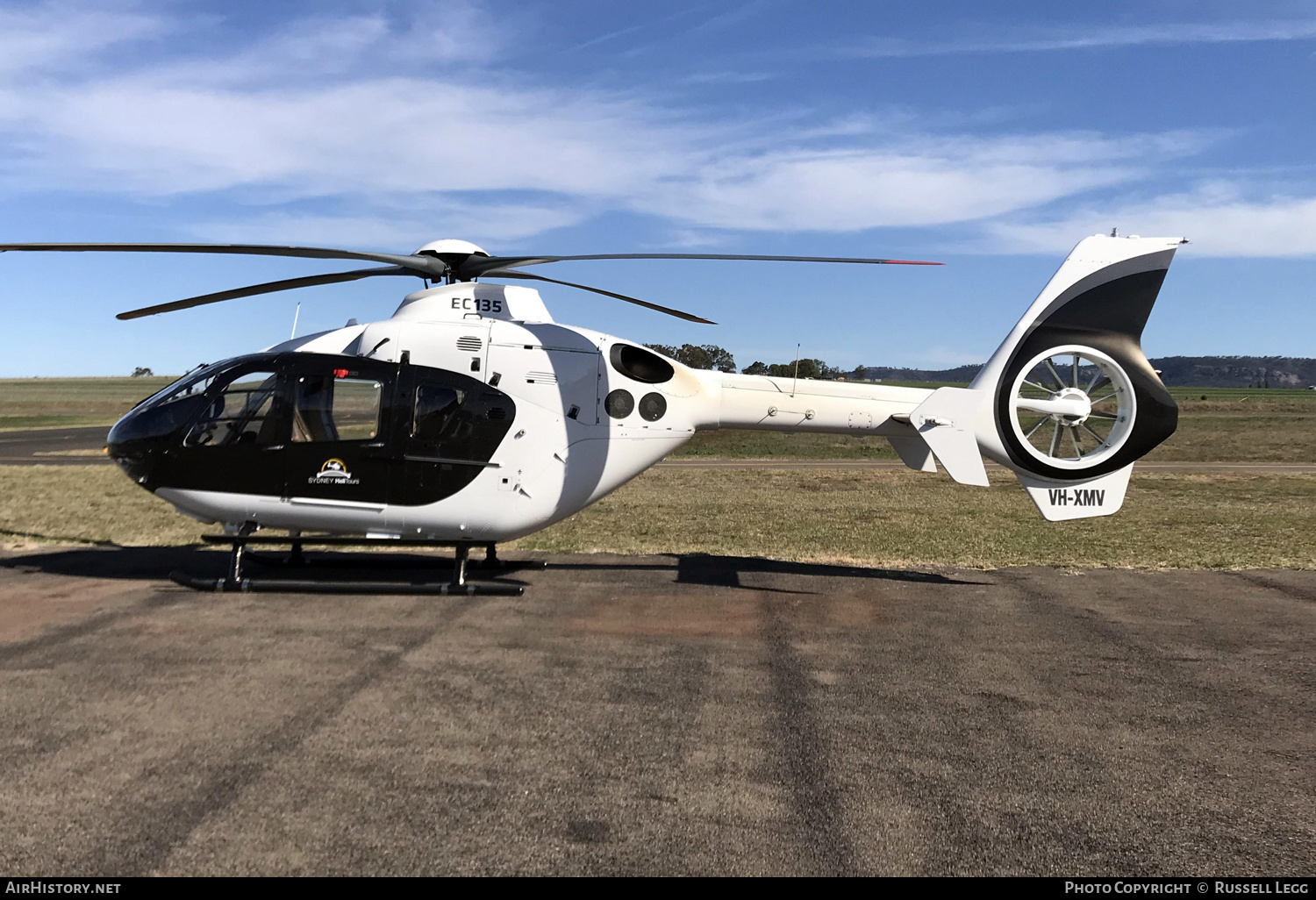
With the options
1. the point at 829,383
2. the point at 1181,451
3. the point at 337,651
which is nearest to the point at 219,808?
the point at 337,651

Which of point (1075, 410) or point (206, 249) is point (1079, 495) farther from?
point (206, 249)

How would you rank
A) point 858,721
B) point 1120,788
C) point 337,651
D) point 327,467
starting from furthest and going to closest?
point 327,467, point 337,651, point 858,721, point 1120,788

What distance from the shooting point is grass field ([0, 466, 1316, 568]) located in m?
14.5

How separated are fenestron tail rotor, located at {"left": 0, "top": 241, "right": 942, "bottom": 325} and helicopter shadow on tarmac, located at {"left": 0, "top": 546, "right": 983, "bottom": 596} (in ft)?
11.8

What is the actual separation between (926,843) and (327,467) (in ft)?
26.8

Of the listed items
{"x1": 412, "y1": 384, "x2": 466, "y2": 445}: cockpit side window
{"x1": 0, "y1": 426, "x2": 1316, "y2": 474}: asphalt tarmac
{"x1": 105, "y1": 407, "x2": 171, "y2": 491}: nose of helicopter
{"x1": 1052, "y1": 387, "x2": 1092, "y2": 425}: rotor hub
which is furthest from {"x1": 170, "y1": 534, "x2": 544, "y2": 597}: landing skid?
{"x1": 0, "y1": 426, "x2": 1316, "y2": 474}: asphalt tarmac

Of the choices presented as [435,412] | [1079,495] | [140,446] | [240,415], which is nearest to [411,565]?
[435,412]

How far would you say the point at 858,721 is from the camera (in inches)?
275

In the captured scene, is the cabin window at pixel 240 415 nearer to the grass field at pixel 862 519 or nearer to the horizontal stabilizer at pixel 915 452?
the grass field at pixel 862 519

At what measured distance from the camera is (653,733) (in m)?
6.72

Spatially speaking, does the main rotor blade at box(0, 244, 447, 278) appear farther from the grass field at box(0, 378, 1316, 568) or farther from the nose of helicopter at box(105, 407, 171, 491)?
the grass field at box(0, 378, 1316, 568)

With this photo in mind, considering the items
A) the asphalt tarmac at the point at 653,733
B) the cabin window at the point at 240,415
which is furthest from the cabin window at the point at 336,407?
the asphalt tarmac at the point at 653,733

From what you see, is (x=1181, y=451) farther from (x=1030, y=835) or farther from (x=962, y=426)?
(x=1030, y=835)

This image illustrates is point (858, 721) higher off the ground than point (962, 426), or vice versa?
point (962, 426)
